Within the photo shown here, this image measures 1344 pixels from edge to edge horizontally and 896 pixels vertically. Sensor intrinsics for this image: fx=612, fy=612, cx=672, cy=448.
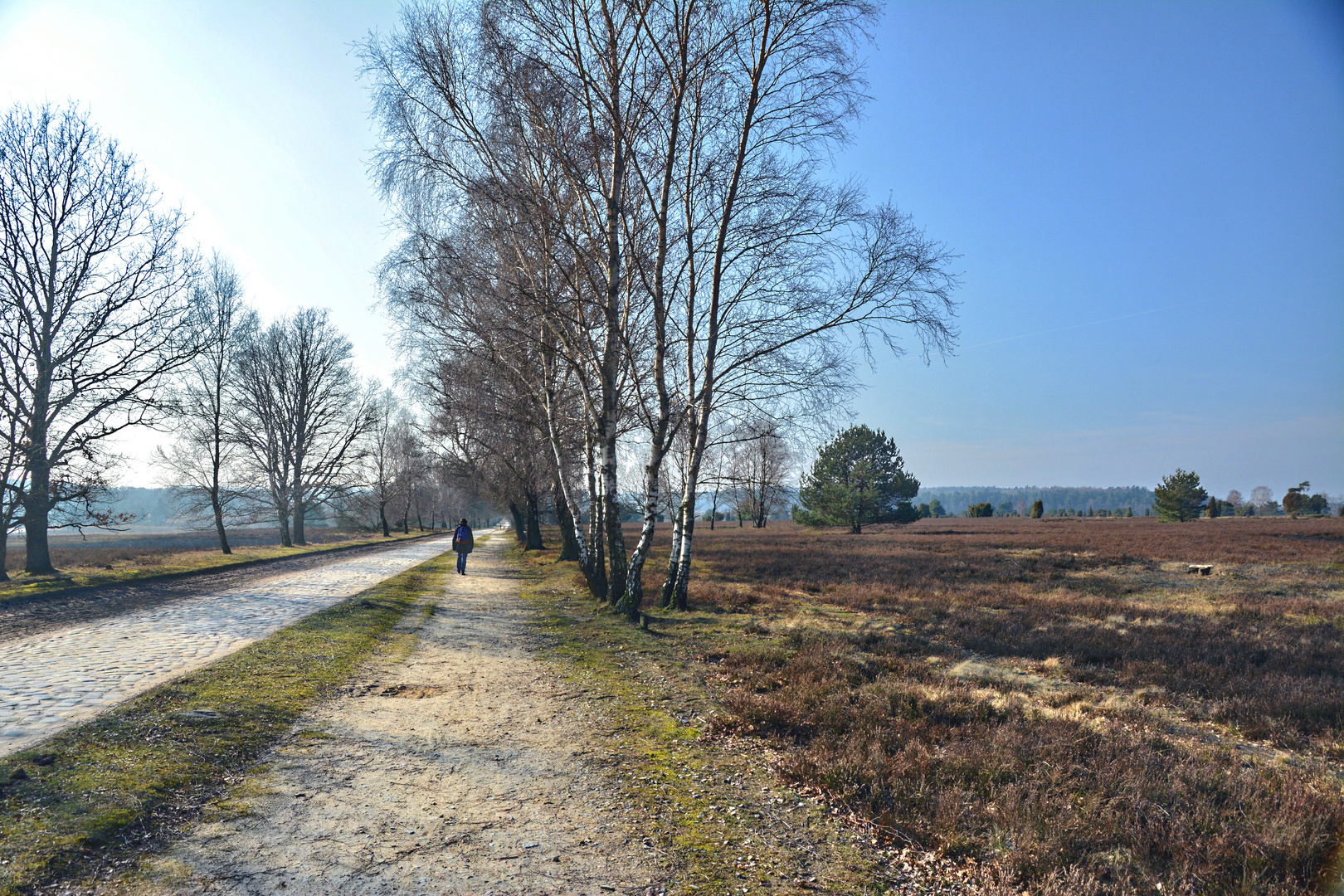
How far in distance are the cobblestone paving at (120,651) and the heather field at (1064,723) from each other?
20.8ft

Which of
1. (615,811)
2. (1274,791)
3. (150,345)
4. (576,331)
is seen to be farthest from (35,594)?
(1274,791)

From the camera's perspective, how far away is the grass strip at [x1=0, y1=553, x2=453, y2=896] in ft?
11.8

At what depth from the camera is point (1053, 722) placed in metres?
6.00

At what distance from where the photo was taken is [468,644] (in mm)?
10070

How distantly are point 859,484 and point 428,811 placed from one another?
49.2m

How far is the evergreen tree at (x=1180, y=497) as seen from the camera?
54.0 m

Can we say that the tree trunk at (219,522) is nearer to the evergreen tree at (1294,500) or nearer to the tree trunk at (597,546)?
the tree trunk at (597,546)

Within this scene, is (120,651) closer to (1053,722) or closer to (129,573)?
(1053,722)

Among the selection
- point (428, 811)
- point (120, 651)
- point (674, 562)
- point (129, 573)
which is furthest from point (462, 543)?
point (428, 811)

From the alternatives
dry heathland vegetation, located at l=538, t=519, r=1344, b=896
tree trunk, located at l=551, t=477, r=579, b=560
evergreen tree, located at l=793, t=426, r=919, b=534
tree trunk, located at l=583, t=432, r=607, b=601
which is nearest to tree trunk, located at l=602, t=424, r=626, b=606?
dry heathland vegetation, located at l=538, t=519, r=1344, b=896

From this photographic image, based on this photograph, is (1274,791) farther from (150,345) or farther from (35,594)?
(150,345)

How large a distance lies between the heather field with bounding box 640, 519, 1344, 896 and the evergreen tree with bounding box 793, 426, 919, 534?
34387mm

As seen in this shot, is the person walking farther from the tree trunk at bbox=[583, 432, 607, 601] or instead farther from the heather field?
the heather field

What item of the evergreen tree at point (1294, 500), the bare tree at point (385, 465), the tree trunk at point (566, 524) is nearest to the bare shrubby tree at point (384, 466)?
the bare tree at point (385, 465)
